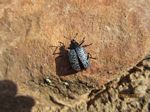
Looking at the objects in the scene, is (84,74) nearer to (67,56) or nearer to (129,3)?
(67,56)

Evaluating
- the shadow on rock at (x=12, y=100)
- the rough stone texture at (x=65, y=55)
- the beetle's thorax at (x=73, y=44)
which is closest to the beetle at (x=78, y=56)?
the beetle's thorax at (x=73, y=44)

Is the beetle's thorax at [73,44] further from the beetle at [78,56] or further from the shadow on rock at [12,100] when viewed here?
the shadow on rock at [12,100]

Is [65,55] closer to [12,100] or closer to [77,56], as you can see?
[77,56]

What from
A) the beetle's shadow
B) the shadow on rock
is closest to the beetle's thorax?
the beetle's shadow

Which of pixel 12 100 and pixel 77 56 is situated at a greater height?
pixel 77 56

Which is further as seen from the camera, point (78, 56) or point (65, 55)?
point (65, 55)

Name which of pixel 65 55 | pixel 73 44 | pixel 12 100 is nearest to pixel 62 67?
pixel 65 55

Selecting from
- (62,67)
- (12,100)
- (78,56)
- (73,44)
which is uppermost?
(73,44)
